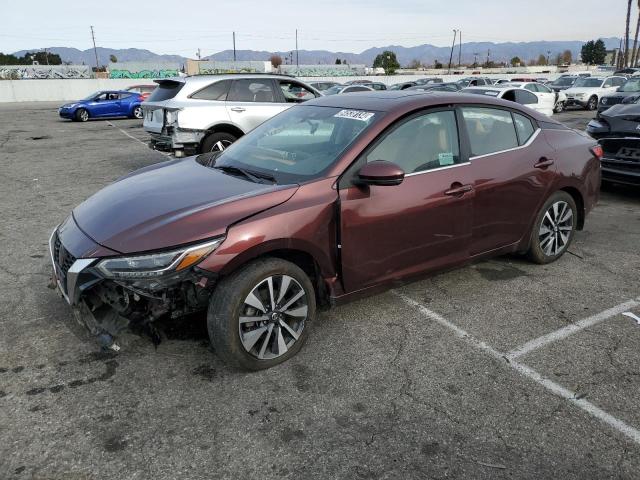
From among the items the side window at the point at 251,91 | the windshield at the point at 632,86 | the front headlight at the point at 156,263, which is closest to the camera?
the front headlight at the point at 156,263

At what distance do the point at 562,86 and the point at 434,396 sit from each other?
95.0 feet

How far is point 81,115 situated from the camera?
2242cm

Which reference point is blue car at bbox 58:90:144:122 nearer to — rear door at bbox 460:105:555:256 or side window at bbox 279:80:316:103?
side window at bbox 279:80:316:103

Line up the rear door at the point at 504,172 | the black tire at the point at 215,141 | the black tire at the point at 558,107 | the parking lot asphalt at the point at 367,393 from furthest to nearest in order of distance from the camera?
the black tire at the point at 558,107 < the black tire at the point at 215,141 < the rear door at the point at 504,172 < the parking lot asphalt at the point at 367,393

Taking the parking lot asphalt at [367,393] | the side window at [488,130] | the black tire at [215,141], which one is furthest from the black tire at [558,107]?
the side window at [488,130]

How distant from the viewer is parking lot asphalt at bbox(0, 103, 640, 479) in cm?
243

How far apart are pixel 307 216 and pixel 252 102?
21.7 ft

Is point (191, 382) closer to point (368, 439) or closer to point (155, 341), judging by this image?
point (155, 341)

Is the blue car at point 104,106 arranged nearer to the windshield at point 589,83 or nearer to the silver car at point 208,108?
the silver car at point 208,108

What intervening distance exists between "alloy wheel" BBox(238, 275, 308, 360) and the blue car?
2245cm

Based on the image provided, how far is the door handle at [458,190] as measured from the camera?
12.4 ft

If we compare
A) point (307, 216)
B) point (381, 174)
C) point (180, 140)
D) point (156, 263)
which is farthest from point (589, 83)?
point (156, 263)

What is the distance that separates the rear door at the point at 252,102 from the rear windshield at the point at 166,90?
0.94 metres

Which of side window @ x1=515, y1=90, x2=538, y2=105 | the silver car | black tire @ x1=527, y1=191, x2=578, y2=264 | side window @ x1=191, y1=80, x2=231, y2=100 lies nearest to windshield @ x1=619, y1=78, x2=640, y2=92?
side window @ x1=515, y1=90, x2=538, y2=105
